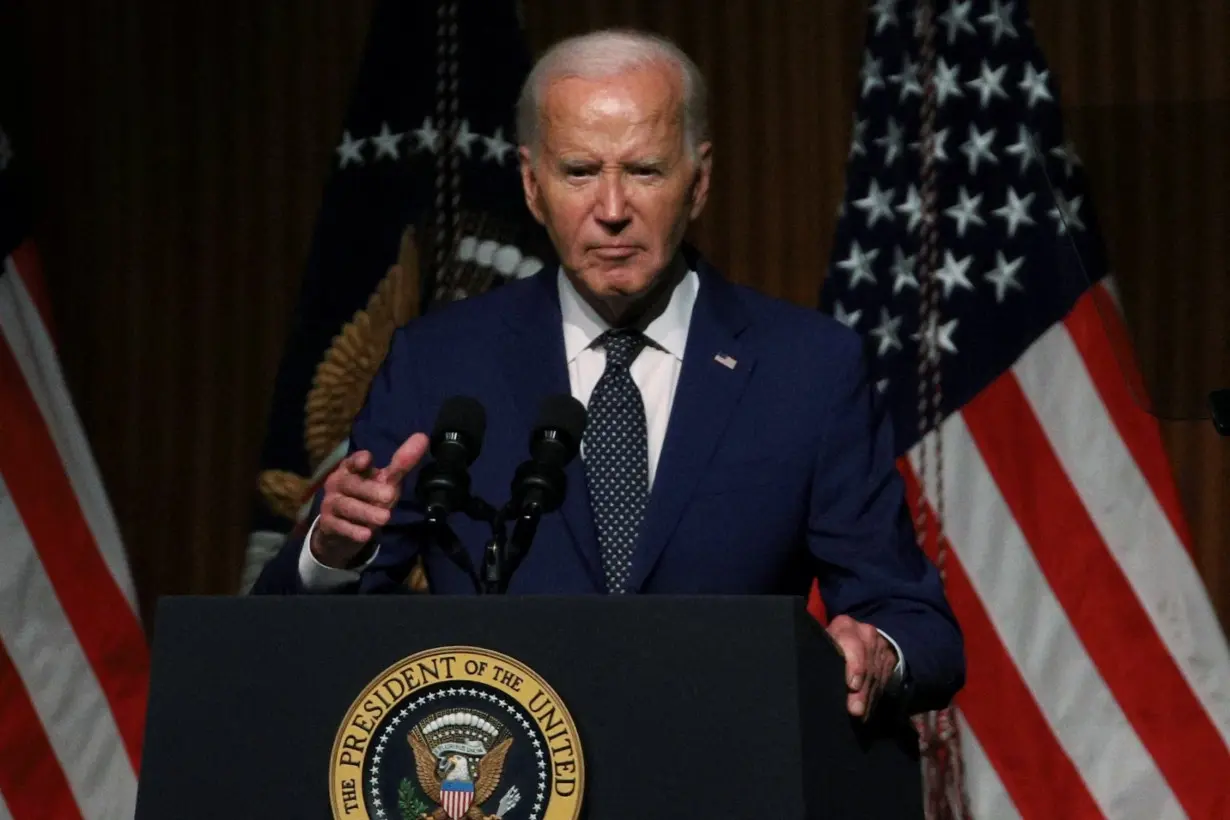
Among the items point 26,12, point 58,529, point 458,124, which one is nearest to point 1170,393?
point 458,124

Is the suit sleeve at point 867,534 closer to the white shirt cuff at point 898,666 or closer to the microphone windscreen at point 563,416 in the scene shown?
the white shirt cuff at point 898,666

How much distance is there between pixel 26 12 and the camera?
13.7 ft

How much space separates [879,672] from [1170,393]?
1.50 m

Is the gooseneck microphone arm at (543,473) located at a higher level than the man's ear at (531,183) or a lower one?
lower

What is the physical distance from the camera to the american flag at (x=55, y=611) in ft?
12.7

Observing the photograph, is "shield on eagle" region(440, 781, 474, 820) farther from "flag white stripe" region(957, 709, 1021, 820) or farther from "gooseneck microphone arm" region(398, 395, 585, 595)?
"flag white stripe" region(957, 709, 1021, 820)

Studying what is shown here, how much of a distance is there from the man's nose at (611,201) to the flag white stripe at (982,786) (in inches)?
65.7

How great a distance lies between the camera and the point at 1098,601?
353cm

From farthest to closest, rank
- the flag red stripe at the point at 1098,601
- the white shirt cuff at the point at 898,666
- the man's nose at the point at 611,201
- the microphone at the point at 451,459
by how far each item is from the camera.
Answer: the flag red stripe at the point at 1098,601
the man's nose at the point at 611,201
the white shirt cuff at the point at 898,666
the microphone at the point at 451,459

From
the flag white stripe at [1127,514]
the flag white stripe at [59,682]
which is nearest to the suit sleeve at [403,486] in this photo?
the flag white stripe at [1127,514]

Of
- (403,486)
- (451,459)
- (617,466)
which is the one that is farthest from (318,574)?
(617,466)

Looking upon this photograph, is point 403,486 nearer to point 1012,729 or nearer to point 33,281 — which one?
point 1012,729

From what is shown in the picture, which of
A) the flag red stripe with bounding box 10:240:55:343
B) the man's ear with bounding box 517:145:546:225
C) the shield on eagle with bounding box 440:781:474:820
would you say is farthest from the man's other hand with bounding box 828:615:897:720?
the flag red stripe with bounding box 10:240:55:343

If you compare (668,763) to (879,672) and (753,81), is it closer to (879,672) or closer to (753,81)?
(879,672)
